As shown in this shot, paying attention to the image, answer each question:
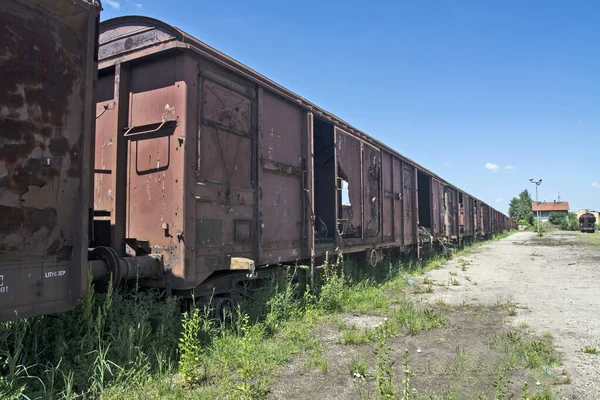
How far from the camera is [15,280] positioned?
277 centimetres

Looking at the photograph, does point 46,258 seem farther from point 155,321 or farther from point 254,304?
point 254,304

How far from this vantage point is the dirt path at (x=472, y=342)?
3674 millimetres

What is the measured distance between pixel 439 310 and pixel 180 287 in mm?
4679

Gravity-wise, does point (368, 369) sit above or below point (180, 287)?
below

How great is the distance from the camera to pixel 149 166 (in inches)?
184

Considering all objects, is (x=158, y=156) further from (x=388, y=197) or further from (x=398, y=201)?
(x=398, y=201)

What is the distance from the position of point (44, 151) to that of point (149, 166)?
1.72m

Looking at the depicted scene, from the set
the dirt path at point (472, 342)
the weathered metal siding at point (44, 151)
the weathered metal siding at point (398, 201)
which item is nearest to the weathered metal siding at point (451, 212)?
the weathered metal siding at point (398, 201)

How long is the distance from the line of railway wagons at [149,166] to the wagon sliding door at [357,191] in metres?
0.05

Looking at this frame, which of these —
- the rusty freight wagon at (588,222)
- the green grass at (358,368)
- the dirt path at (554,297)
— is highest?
the rusty freight wagon at (588,222)

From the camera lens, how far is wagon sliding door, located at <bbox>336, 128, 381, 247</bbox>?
320 inches

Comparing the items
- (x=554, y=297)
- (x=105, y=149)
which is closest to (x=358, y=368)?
(x=105, y=149)

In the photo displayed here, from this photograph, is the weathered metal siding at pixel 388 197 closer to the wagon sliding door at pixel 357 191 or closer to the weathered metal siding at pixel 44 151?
the wagon sliding door at pixel 357 191

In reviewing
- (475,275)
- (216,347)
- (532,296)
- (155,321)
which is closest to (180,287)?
(155,321)
